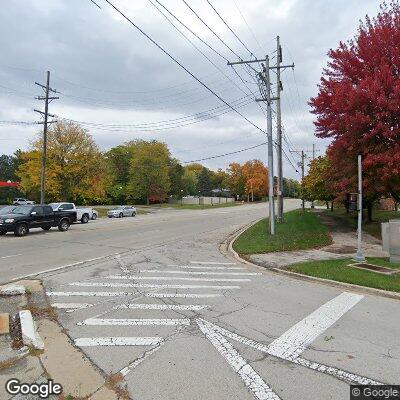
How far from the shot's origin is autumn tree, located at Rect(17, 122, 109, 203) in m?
42.5

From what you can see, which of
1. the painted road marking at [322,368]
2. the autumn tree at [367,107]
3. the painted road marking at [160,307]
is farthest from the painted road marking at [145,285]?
the autumn tree at [367,107]

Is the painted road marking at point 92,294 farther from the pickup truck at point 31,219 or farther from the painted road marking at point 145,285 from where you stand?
the pickup truck at point 31,219

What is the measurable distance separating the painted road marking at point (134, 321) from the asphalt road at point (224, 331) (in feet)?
0.05

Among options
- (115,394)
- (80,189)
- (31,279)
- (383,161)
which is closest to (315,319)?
(115,394)

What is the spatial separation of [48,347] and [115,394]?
1.68 metres

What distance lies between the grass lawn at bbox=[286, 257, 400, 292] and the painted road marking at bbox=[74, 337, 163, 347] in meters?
6.05

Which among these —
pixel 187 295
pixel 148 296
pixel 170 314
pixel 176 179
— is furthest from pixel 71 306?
pixel 176 179

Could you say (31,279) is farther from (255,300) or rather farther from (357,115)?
(357,115)

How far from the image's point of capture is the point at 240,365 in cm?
463

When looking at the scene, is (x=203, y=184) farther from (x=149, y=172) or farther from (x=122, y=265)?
(x=122, y=265)

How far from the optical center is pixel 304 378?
4.32 metres

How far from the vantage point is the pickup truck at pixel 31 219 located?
67.5ft

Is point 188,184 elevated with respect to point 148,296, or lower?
elevated

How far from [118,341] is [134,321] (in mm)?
909
